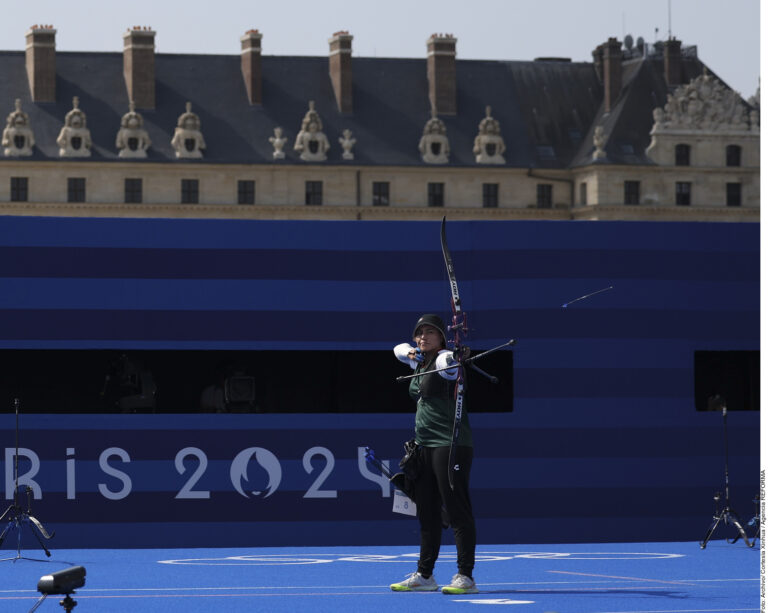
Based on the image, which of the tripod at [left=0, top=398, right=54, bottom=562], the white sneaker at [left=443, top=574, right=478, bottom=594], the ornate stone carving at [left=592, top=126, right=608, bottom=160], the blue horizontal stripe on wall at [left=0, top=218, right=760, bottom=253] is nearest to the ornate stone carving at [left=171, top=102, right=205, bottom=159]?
the ornate stone carving at [left=592, top=126, right=608, bottom=160]

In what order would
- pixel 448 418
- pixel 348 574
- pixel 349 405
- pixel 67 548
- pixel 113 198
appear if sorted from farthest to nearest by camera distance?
pixel 113 198
pixel 349 405
pixel 67 548
pixel 348 574
pixel 448 418

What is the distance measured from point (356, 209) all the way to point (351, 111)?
6180 mm

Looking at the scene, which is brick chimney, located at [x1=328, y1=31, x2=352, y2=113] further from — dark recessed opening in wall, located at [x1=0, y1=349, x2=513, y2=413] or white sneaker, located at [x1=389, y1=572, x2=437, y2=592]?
white sneaker, located at [x1=389, y1=572, x2=437, y2=592]

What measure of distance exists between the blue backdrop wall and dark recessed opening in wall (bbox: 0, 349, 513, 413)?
0.52m

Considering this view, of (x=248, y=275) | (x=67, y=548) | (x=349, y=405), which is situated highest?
(x=248, y=275)

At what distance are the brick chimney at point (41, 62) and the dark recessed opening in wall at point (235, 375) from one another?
70.4 meters

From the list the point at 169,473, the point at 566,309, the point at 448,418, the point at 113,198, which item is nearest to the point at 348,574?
the point at 448,418

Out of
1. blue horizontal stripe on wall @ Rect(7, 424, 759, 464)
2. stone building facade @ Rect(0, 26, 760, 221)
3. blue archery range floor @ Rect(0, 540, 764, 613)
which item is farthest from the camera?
stone building facade @ Rect(0, 26, 760, 221)

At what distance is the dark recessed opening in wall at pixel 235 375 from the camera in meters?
14.4

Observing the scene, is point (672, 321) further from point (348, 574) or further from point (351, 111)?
point (351, 111)

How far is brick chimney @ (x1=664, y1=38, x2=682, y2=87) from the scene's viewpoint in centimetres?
9006

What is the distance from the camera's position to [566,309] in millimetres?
14055

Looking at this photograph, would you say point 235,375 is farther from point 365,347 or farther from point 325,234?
point 325,234

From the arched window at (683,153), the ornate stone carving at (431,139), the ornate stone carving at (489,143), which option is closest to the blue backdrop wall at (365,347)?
the ornate stone carving at (431,139)
